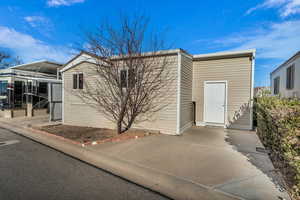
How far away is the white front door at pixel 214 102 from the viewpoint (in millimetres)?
7748

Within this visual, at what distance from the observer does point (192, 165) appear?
358cm

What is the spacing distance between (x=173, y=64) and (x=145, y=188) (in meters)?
4.94

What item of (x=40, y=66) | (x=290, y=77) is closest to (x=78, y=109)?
(x=40, y=66)

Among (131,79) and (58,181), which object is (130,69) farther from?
(58,181)

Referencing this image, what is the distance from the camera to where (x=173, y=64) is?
662cm

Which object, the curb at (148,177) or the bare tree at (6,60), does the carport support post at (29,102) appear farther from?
the bare tree at (6,60)

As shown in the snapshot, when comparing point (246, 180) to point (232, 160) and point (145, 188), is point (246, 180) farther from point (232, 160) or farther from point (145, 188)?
point (145, 188)

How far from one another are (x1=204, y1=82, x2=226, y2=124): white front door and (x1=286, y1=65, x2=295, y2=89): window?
24.5 ft

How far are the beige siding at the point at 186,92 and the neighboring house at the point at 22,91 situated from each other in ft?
31.5

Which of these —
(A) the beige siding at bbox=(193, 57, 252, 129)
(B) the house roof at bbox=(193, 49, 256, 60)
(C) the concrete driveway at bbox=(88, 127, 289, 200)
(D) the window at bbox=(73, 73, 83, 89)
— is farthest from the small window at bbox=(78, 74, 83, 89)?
(A) the beige siding at bbox=(193, 57, 252, 129)

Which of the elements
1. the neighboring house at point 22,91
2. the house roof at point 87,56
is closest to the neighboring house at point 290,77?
the house roof at point 87,56

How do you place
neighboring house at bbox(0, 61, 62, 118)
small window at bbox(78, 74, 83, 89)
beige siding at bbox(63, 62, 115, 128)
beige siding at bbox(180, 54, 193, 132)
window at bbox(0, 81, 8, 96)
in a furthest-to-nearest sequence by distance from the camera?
window at bbox(0, 81, 8, 96)
neighboring house at bbox(0, 61, 62, 118)
small window at bbox(78, 74, 83, 89)
beige siding at bbox(63, 62, 115, 128)
beige siding at bbox(180, 54, 193, 132)

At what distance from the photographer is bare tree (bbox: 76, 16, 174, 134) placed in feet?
21.0

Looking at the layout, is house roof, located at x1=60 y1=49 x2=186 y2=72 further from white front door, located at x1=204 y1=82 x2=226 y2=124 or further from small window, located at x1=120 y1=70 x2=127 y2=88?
white front door, located at x1=204 y1=82 x2=226 y2=124
